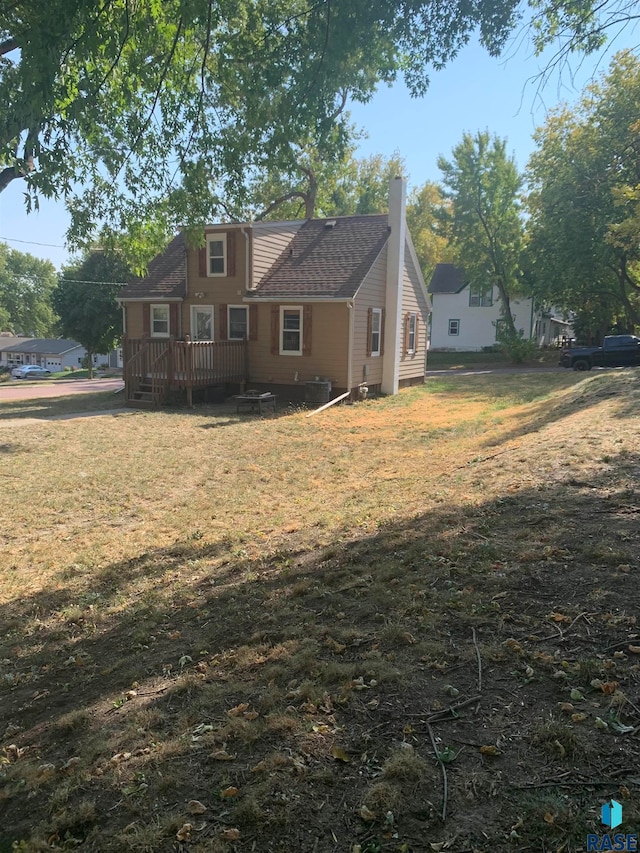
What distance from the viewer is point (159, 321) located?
65.0 ft

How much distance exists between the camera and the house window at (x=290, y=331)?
→ 58.0ft

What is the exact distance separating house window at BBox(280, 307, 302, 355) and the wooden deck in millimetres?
1410

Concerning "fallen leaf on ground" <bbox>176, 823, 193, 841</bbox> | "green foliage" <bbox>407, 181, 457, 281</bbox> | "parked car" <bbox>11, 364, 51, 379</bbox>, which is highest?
"green foliage" <bbox>407, 181, 457, 281</bbox>

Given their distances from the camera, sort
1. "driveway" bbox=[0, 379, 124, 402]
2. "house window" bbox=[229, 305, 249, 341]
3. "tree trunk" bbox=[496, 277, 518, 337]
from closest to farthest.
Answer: "house window" bbox=[229, 305, 249, 341]
"driveway" bbox=[0, 379, 124, 402]
"tree trunk" bbox=[496, 277, 518, 337]

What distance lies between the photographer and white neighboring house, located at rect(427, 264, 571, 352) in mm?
41344

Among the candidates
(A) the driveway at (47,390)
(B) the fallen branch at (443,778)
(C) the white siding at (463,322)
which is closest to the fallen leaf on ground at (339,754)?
(B) the fallen branch at (443,778)

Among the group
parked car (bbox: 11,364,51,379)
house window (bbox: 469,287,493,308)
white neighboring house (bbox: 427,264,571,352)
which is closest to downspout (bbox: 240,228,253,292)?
house window (bbox: 469,287,493,308)

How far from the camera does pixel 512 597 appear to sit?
3.72m

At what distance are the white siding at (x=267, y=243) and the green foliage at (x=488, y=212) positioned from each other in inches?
770

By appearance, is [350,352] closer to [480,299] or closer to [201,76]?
[201,76]

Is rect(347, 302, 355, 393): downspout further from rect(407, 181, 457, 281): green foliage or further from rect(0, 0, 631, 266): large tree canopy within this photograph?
rect(407, 181, 457, 281): green foliage

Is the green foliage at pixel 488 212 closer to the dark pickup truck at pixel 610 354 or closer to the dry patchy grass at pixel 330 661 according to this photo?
the dark pickup truck at pixel 610 354

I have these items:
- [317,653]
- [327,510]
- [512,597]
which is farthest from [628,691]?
[327,510]

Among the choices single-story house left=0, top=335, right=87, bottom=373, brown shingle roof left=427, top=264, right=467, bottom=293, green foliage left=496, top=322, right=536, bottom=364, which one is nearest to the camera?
green foliage left=496, top=322, right=536, bottom=364
